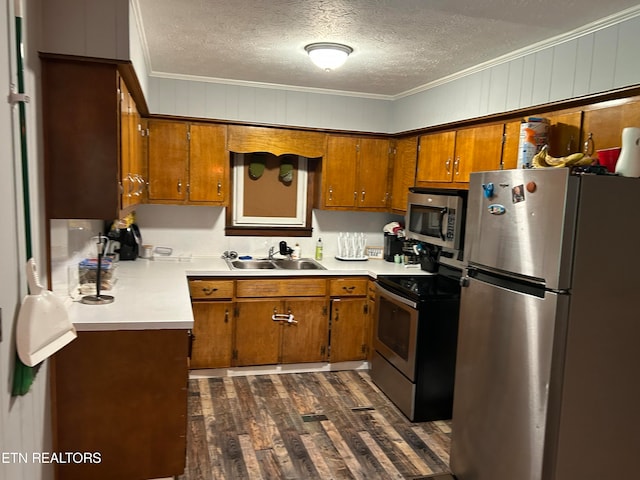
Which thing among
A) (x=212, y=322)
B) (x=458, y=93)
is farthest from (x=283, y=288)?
(x=458, y=93)

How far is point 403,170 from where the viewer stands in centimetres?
431

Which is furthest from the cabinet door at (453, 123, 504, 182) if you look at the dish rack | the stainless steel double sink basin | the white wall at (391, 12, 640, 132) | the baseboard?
the baseboard

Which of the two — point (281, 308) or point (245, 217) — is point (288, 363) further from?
point (245, 217)

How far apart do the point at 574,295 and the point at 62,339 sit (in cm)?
207

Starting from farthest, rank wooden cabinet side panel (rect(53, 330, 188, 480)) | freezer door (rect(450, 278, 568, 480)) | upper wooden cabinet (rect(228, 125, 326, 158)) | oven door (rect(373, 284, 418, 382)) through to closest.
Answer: upper wooden cabinet (rect(228, 125, 326, 158)) → oven door (rect(373, 284, 418, 382)) → wooden cabinet side panel (rect(53, 330, 188, 480)) → freezer door (rect(450, 278, 568, 480))

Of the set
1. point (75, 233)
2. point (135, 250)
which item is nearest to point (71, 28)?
point (75, 233)

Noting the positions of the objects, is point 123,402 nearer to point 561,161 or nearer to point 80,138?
point 80,138

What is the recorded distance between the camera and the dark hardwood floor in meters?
2.71

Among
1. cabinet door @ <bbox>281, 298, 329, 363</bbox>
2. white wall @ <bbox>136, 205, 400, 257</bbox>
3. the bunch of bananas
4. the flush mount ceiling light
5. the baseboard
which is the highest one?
the flush mount ceiling light

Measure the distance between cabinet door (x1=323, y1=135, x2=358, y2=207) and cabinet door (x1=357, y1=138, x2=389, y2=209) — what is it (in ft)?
0.22

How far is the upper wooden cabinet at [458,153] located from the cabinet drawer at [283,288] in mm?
1226

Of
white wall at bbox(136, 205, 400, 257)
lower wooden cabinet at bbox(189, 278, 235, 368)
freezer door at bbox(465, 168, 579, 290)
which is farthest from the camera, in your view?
white wall at bbox(136, 205, 400, 257)

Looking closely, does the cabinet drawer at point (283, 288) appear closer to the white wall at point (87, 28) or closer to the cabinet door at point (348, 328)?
the cabinet door at point (348, 328)

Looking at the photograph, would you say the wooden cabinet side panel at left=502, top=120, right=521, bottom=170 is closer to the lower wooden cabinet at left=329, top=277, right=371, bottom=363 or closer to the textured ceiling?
the textured ceiling
